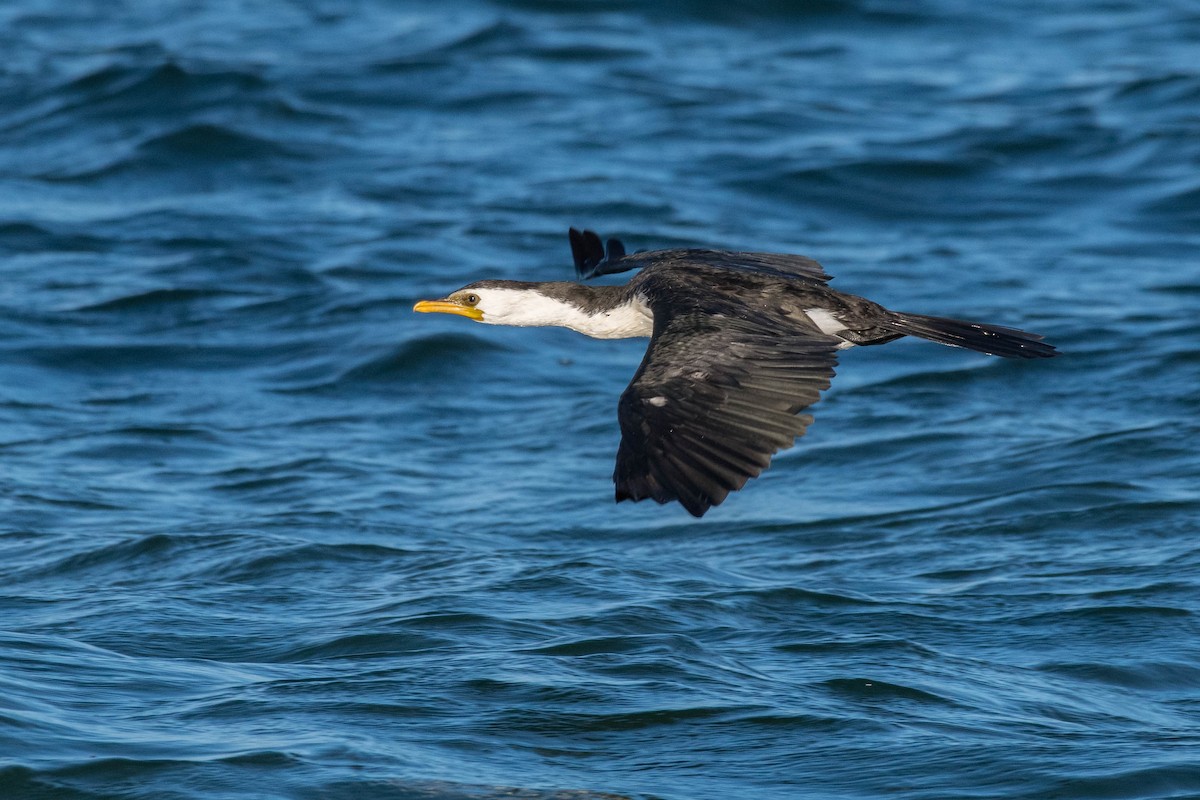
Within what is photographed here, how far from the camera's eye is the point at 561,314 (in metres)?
8.18

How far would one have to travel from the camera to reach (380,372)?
39.0 feet

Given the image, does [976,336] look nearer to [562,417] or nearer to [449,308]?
[449,308]

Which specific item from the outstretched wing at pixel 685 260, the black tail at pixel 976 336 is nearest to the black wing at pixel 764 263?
the outstretched wing at pixel 685 260

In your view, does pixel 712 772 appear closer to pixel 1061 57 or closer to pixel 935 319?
pixel 935 319

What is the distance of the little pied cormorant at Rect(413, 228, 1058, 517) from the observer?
5.99 metres

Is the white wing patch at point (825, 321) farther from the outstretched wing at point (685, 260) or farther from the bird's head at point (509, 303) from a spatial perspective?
the bird's head at point (509, 303)

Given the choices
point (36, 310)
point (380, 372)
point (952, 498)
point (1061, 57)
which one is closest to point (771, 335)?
point (952, 498)

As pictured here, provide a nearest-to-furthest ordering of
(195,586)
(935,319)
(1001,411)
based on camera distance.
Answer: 1. (935,319)
2. (195,586)
3. (1001,411)

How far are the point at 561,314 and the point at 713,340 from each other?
5.29ft

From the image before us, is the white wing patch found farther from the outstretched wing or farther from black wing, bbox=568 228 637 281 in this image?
black wing, bbox=568 228 637 281

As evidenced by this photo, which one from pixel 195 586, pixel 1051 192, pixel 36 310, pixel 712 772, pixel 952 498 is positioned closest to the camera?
pixel 712 772

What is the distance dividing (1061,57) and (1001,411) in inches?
361

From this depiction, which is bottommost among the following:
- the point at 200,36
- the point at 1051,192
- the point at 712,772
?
the point at 712,772

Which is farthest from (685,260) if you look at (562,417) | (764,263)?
(562,417)
